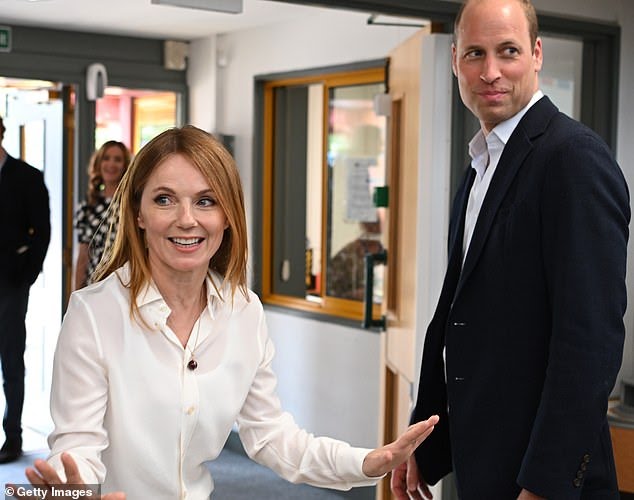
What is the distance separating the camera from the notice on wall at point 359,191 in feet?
17.7

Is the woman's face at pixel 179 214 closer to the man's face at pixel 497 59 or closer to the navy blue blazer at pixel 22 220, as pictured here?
the man's face at pixel 497 59

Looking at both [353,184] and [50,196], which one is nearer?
[353,184]

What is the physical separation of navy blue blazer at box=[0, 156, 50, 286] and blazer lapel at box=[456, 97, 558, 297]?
376 cm

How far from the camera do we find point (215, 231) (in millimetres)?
1735

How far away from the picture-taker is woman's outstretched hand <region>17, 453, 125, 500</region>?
147cm

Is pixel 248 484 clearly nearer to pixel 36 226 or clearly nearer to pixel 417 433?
pixel 36 226

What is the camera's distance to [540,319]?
1.90m

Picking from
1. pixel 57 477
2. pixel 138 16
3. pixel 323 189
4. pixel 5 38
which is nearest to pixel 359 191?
pixel 323 189

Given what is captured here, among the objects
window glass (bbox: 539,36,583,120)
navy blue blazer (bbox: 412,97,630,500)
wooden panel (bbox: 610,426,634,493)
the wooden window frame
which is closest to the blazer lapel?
navy blue blazer (bbox: 412,97,630,500)

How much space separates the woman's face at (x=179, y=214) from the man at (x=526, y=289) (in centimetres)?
56

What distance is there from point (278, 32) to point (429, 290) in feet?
9.18

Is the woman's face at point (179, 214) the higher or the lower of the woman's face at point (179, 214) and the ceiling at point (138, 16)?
the lower

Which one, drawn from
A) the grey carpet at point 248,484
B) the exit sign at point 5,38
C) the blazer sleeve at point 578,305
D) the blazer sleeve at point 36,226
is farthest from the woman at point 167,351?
the exit sign at point 5,38

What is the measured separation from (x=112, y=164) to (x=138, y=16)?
882 millimetres
